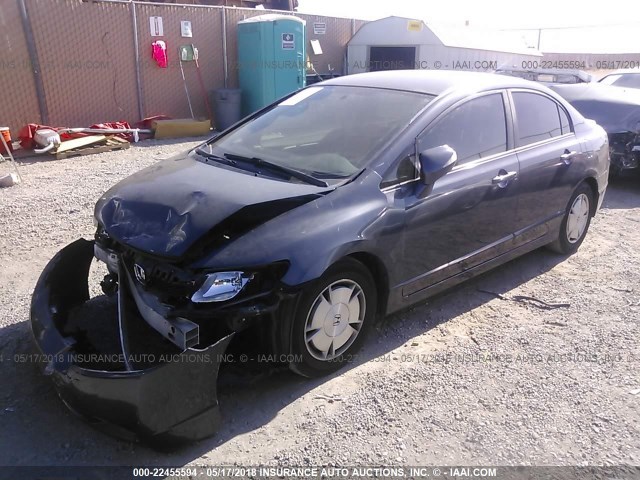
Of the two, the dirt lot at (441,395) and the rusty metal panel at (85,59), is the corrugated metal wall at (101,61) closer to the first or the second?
the rusty metal panel at (85,59)

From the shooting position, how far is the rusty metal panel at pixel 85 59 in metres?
10.1

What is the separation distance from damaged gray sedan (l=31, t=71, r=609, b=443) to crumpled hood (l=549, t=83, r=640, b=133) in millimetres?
3452

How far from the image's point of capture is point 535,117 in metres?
4.59

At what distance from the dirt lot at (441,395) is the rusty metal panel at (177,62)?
776 cm

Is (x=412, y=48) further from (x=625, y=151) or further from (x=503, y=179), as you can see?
(x=503, y=179)

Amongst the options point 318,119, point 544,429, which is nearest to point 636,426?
point 544,429

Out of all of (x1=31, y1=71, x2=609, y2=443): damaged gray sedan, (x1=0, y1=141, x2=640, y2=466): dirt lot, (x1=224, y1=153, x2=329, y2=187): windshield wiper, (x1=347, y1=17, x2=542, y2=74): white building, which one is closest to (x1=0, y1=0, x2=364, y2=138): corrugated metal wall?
(x1=347, y1=17, x2=542, y2=74): white building

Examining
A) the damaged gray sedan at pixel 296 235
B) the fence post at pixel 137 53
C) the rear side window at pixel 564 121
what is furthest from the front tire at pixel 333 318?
the fence post at pixel 137 53

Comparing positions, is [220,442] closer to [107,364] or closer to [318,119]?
[107,364]

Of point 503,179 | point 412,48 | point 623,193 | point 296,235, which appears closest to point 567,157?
point 503,179

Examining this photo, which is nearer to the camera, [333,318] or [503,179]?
[333,318]

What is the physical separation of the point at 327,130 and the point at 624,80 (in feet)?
30.2

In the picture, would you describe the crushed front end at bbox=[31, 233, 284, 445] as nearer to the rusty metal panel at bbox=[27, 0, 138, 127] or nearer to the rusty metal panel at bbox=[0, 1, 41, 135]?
the rusty metal panel at bbox=[0, 1, 41, 135]

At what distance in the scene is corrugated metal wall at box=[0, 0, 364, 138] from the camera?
982 cm
